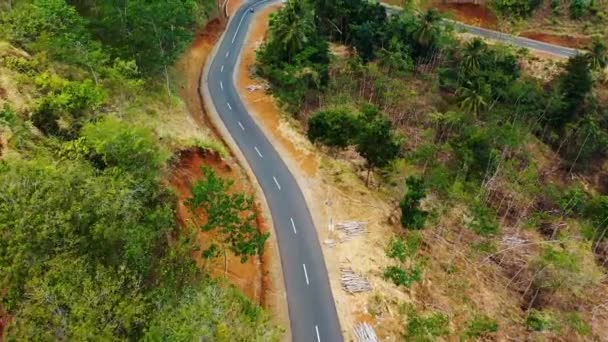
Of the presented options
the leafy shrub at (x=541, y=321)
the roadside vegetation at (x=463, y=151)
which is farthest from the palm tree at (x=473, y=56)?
the leafy shrub at (x=541, y=321)

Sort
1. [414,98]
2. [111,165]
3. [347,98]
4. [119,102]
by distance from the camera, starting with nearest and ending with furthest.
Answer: [111,165] < [119,102] < [347,98] < [414,98]

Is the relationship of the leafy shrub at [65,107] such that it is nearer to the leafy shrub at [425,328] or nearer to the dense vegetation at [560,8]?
the leafy shrub at [425,328]

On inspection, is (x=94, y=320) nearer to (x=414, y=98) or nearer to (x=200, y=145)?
(x=200, y=145)

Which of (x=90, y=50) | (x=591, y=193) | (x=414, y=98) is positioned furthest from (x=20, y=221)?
(x=591, y=193)

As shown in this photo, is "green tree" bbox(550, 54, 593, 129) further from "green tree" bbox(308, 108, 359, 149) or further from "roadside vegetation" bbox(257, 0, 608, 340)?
"green tree" bbox(308, 108, 359, 149)

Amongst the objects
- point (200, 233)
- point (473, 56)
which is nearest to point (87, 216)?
point (200, 233)

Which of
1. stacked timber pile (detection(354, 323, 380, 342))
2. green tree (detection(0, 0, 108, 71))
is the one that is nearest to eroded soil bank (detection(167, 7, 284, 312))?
stacked timber pile (detection(354, 323, 380, 342))
